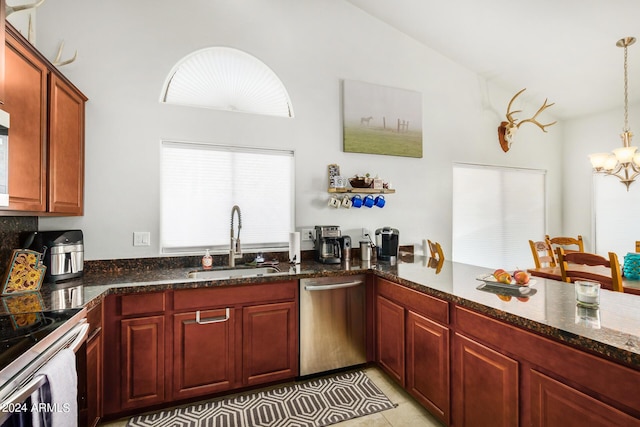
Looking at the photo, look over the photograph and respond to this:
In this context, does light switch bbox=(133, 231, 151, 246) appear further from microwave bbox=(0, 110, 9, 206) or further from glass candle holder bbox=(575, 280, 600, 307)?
glass candle holder bbox=(575, 280, 600, 307)

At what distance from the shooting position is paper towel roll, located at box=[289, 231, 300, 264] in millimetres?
2727

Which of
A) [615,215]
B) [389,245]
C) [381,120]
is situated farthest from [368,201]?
[615,215]

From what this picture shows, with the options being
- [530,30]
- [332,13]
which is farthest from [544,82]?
[332,13]

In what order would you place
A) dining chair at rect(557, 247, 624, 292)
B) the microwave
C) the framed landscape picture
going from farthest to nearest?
1. the framed landscape picture
2. dining chair at rect(557, 247, 624, 292)
3. the microwave

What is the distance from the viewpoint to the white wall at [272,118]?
2441 millimetres

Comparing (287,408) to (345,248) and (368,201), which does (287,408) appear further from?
(368,201)

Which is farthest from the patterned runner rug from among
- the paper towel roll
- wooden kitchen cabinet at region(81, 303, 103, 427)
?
the paper towel roll

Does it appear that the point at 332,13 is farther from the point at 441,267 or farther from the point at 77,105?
the point at 441,267

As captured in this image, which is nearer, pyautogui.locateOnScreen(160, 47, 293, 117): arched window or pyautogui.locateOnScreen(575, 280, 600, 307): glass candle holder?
pyautogui.locateOnScreen(575, 280, 600, 307): glass candle holder

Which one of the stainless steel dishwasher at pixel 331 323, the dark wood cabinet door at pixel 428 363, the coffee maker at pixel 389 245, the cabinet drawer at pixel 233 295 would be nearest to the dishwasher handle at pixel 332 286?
the stainless steel dishwasher at pixel 331 323

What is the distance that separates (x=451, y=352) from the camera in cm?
176

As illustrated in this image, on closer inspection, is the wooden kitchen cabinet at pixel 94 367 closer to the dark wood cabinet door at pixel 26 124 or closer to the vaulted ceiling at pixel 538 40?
the dark wood cabinet door at pixel 26 124

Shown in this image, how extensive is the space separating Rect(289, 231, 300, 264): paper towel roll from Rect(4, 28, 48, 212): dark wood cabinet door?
167 cm

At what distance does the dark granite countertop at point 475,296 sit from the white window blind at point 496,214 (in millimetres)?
1365
